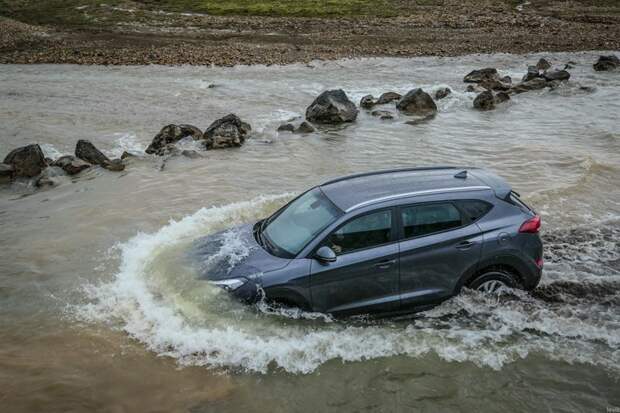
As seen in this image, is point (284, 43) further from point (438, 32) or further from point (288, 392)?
point (288, 392)

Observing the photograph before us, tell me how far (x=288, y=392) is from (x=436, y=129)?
47.8 feet

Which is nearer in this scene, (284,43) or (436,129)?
(436,129)

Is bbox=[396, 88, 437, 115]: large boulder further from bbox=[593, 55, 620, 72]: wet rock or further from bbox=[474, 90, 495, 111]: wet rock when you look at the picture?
bbox=[593, 55, 620, 72]: wet rock

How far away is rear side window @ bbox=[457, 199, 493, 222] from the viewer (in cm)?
797

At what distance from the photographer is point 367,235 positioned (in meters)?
7.71

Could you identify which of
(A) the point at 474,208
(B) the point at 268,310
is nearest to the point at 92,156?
(B) the point at 268,310

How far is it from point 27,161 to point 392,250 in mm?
12567

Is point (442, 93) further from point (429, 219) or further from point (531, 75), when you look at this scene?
point (429, 219)

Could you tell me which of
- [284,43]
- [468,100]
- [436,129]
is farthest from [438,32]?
[436,129]

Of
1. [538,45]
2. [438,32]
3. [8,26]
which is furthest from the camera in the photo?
[8,26]

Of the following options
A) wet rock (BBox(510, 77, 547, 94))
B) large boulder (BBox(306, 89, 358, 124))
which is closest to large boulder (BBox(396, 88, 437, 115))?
large boulder (BBox(306, 89, 358, 124))

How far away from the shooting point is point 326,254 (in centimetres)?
740

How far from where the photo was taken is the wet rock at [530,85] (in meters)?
25.6

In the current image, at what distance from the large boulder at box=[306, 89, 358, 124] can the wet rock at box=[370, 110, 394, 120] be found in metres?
0.76
